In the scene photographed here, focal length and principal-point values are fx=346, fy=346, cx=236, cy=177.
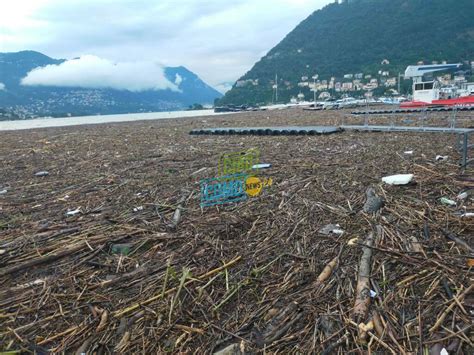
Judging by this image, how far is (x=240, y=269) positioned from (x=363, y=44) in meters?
138

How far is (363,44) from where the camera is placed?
12394cm

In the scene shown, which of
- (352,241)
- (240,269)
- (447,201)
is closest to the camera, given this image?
(240,269)

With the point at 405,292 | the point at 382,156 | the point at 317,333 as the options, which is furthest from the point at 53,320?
the point at 382,156

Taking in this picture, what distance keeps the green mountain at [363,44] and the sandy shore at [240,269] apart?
310ft

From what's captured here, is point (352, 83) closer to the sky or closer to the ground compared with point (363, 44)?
closer to the ground

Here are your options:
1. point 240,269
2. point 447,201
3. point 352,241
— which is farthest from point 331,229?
point 447,201

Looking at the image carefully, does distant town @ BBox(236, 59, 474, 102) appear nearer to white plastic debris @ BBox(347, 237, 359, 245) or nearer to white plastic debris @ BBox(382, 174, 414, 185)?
white plastic debris @ BBox(382, 174, 414, 185)

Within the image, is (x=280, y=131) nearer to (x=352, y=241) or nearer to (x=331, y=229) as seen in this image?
(x=331, y=229)

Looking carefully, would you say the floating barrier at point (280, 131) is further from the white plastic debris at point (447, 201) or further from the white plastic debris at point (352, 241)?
the white plastic debris at point (352, 241)

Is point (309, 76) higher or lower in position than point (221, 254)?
higher

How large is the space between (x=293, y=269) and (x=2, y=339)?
2.26 meters

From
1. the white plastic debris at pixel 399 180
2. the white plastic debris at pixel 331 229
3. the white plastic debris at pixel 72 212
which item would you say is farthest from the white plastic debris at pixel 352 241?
the white plastic debris at pixel 72 212

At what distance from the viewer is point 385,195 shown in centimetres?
468

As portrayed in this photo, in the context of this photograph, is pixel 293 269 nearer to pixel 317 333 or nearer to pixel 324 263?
pixel 324 263
